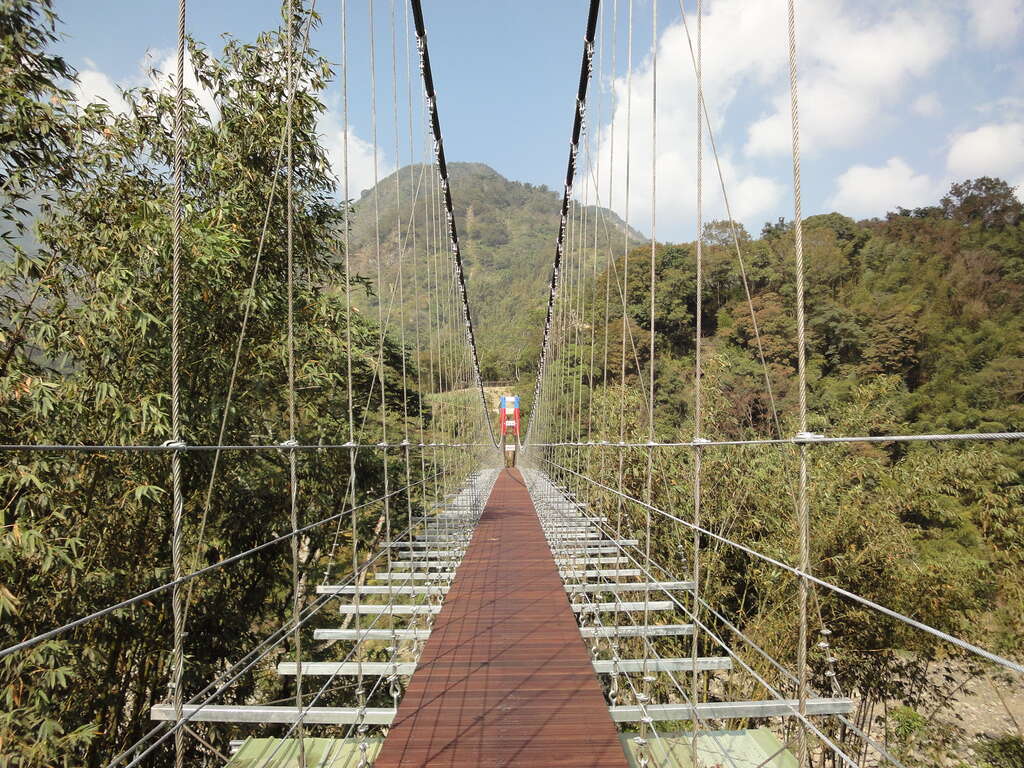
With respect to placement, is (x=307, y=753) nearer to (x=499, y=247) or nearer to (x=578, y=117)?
(x=578, y=117)

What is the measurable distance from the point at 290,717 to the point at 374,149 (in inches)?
107

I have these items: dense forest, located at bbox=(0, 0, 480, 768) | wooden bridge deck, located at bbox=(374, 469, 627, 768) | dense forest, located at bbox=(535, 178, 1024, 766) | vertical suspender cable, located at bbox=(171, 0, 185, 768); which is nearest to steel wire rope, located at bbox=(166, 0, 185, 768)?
vertical suspender cable, located at bbox=(171, 0, 185, 768)

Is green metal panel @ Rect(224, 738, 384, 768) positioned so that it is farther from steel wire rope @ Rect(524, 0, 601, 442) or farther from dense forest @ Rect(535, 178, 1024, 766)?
steel wire rope @ Rect(524, 0, 601, 442)

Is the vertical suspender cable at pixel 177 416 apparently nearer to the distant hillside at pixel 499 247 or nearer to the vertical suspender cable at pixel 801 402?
the vertical suspender cable at pixel 801 402

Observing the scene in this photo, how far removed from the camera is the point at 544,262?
48625mm

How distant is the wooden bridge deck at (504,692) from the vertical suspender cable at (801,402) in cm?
65

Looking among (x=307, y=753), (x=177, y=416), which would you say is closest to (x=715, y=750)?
(x=307, y=753)

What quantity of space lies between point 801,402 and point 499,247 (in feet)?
191

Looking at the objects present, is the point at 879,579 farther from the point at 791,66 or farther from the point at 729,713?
the point at 791,66

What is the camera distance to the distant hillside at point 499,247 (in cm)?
2962

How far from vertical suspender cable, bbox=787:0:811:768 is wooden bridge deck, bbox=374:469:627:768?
0.65 meters

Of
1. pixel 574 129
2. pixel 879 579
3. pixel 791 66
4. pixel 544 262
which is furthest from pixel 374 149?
pixel 544 262

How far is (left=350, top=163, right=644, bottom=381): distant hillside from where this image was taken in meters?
29.6

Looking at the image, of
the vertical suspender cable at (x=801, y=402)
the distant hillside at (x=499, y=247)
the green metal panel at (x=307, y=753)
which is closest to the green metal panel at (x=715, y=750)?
the vertical suspender cable at (x=801, y=402)
